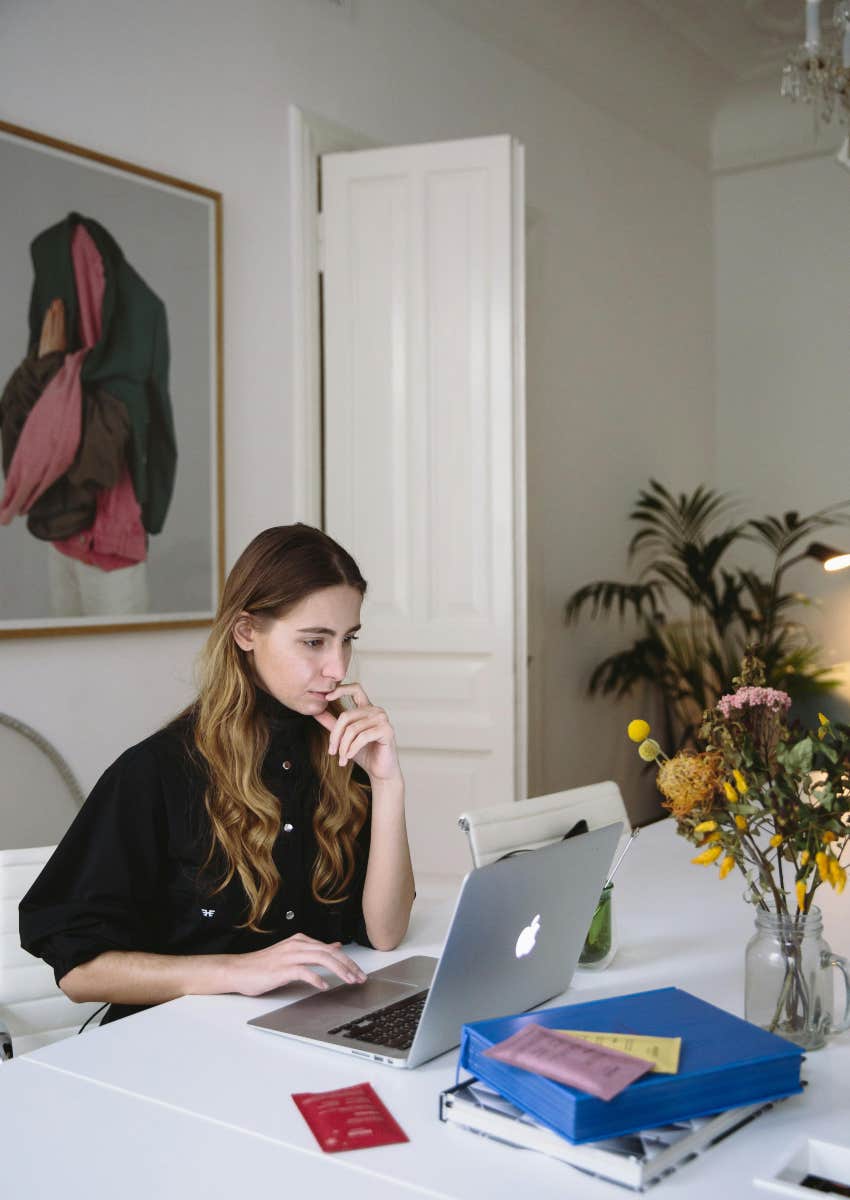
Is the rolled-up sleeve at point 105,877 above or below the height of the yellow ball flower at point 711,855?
below

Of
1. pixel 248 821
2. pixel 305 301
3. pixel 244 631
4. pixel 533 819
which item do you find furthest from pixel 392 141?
pixel 248 821

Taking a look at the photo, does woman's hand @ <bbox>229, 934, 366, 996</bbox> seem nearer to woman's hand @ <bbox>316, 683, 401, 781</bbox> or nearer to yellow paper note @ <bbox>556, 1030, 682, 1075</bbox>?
woman's hand @ <bbox>316, 683, 401, 781</bbox>

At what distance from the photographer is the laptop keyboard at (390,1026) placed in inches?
54.8

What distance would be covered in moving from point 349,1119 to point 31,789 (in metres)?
1.95

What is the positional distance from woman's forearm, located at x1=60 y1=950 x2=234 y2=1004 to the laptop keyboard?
0.20 metres

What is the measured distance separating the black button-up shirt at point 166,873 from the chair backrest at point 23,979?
247mm

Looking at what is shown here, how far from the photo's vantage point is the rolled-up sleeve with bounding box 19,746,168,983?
1647 mm

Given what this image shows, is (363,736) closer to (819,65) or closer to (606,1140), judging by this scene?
(606,1140)

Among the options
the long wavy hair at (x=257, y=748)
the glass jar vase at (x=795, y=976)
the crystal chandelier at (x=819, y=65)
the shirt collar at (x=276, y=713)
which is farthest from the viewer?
the crystal chandelier at (x=819, y=65)

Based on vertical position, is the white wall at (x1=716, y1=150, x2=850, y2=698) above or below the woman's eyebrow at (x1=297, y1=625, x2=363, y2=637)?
above

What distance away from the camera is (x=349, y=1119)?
1.20 meters

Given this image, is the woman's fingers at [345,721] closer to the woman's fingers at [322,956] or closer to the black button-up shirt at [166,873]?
the black button-up shirt at [166,873]

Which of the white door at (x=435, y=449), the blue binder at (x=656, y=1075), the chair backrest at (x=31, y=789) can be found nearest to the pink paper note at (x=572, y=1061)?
the blue binder at (x=656, y=1075)

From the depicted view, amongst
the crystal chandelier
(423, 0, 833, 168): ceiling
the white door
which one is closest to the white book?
the white door
